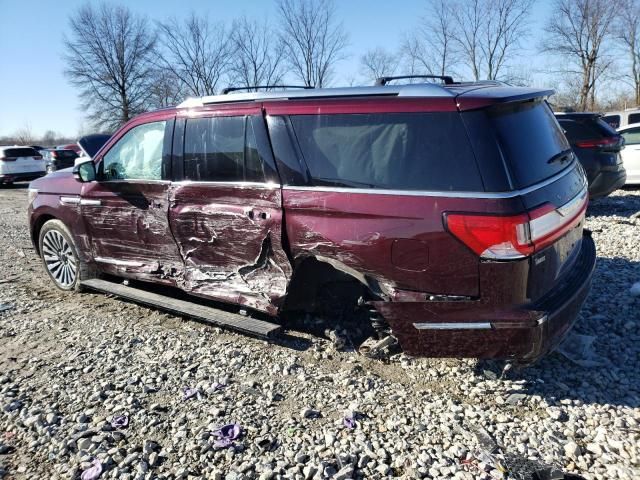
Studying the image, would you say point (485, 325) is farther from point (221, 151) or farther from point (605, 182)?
point (605, 182)

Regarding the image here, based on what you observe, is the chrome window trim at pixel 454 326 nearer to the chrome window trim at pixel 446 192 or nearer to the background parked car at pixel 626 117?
the chrome window trim at pixel 446 192

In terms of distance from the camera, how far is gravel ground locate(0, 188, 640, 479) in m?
2.62

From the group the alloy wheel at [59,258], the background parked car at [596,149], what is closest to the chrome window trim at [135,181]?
the alloy wheel at [59,258]

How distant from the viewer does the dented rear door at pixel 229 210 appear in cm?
363

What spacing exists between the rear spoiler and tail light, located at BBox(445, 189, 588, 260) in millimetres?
655

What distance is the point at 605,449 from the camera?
2631 millimetres

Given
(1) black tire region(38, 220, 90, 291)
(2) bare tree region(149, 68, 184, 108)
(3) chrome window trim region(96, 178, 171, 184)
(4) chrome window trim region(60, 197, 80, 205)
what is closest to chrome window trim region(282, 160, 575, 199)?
(3) chrome window trim region(96, 178, 171, 184)

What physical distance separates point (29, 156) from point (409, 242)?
2186 centimetres

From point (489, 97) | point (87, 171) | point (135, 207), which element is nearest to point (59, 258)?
point (87, 171)

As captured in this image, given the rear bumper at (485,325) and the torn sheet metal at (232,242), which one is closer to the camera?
the rear bumper at (485,325)

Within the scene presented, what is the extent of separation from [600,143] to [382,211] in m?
7.49

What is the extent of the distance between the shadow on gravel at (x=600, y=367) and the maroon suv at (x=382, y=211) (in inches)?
19.6

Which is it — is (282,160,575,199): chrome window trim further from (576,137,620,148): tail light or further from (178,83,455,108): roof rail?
(576,137,620,148): tail light

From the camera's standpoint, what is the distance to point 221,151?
393 centimetres
